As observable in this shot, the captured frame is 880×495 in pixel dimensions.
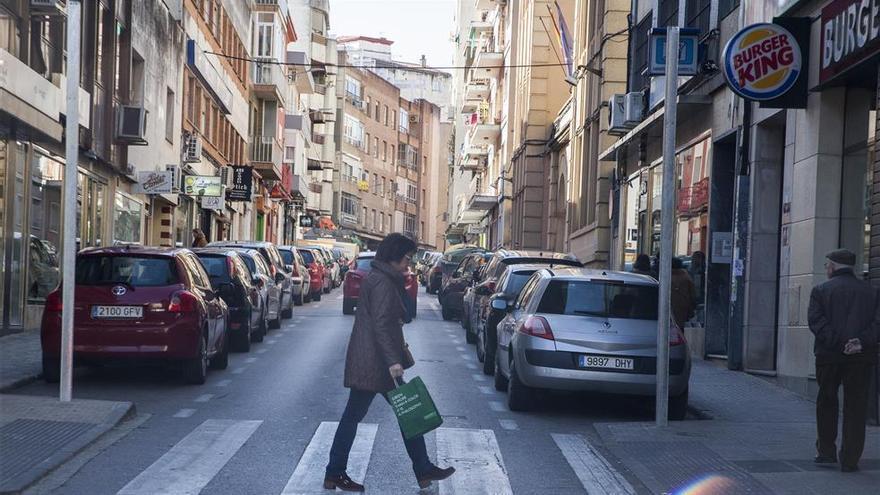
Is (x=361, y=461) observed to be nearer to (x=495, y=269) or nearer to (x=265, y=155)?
(x=495, y=269)

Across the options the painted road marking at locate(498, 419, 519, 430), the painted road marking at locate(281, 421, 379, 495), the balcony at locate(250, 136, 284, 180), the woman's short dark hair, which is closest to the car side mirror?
the painted road marking at locate(498, 419, 519, 430)

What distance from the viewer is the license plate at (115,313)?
43.1 ft

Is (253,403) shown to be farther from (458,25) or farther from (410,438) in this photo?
(458,25)

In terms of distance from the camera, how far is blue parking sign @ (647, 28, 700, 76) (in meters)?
17.6

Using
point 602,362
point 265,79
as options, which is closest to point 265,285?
point 602,362

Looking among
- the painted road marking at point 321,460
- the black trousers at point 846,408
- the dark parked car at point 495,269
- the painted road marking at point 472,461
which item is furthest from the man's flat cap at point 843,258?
the dark parked car at point 495,269

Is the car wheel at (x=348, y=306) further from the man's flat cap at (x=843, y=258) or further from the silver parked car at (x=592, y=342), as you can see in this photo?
the man's flat cap at (x=843, y=258)

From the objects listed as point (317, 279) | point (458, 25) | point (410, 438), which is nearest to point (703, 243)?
point (410, 438)

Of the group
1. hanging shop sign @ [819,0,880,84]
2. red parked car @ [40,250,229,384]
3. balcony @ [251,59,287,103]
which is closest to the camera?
hanging shop sign @ [819,0,880,84]

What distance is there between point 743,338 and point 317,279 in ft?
69.5

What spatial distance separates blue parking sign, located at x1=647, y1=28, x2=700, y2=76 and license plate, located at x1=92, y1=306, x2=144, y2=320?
8.22m

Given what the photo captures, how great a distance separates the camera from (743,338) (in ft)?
55.9

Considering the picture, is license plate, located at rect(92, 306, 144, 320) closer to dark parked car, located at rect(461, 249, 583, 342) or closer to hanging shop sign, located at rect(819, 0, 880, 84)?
dark parked car, located at rect(461, 249, 583, 342)

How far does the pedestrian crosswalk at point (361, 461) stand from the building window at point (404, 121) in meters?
95.6
